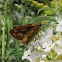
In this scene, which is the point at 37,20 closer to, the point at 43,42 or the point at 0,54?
the point at 43,42

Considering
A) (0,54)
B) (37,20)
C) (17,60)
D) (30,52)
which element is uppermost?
(37,20)

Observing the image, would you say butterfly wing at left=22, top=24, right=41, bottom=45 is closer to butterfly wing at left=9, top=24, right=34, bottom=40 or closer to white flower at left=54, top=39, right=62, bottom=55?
butterfly wing at left=9, top=24, right=34, bottom=40

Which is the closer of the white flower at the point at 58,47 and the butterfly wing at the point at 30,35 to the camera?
the white flower at the point at 58,47

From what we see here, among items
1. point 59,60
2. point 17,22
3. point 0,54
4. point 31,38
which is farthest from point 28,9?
point 59,60

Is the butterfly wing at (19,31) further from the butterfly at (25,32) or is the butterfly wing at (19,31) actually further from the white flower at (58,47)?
the white flower at (58,47)

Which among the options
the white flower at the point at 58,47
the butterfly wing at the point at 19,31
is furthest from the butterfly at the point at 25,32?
the white flower at the point at 58,47

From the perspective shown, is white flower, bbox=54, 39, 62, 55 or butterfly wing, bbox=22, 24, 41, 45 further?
butterfly wing, bbox=22, 24, 41, 45

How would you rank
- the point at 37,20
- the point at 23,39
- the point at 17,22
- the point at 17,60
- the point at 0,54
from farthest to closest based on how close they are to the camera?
the point at 17,22 → the point at 17,60 → the point at 0,54 → the point at 37,20 → the point at 23,39

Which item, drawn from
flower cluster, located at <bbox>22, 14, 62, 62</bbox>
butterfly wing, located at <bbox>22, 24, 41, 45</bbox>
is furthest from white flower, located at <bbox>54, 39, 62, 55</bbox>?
butterfly wing, located at <bbox>22, 24, 41, 45</bbox>

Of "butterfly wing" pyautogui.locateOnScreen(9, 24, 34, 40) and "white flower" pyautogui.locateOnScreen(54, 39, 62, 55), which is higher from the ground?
"butterfly wing" pyautogui.locateOnScreen(9, 24, 34, 40)
